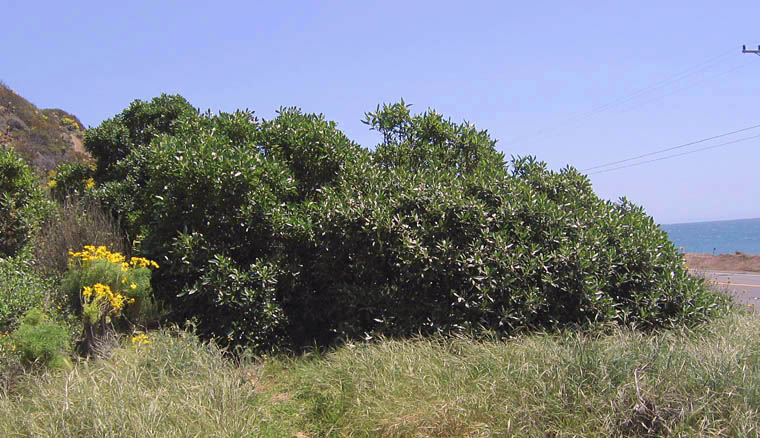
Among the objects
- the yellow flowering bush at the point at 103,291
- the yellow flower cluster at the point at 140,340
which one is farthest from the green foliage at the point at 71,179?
the yellow flower cluster at the point at 140,340

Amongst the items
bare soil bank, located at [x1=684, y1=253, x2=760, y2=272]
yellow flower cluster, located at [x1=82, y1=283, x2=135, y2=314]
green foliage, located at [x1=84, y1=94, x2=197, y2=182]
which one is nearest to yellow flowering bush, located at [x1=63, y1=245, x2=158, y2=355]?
yellow flower cluster, located at [x1=82, y1=283, x2=135, y2=314]

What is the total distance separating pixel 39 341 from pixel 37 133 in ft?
80.7

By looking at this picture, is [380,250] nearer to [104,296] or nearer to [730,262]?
[104,296]

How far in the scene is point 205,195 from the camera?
20.9 ft

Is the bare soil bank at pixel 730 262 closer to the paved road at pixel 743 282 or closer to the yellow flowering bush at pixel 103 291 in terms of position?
the paved road at pixel 743 282

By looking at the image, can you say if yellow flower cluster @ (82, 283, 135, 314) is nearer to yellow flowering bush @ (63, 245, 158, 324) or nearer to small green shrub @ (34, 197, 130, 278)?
yellow flowering bush @ (63, 245, 158, 324)

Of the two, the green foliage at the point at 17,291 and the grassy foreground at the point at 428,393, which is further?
the green foliage at the point at 17,291

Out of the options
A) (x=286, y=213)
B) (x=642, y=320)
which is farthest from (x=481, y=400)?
(x=286, y=213)

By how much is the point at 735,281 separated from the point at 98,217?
18.7 meters

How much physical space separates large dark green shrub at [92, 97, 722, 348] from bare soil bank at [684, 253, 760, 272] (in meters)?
17.7

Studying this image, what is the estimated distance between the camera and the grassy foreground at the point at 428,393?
12.2ft

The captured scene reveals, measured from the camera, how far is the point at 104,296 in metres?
5.64

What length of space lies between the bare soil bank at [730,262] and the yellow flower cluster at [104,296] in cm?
2121

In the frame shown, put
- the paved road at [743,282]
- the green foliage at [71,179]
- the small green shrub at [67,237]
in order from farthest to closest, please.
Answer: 1. the paved road at [743,282]
2. the green foliage at [71,179]
3. the small green shrub at [67,237]
